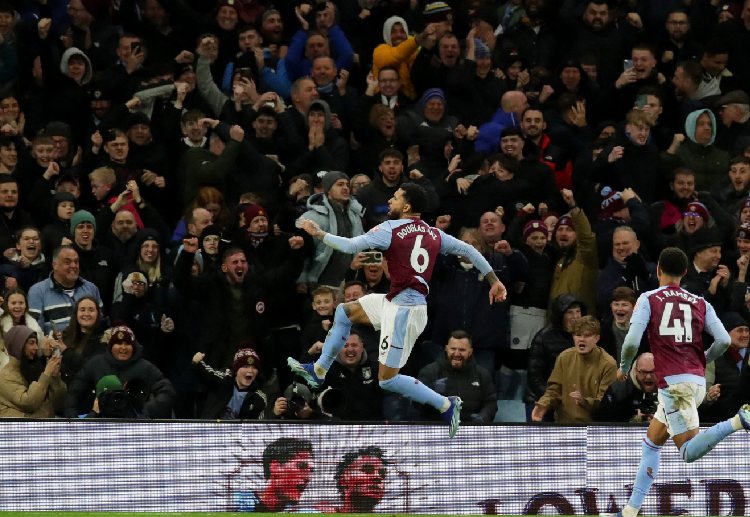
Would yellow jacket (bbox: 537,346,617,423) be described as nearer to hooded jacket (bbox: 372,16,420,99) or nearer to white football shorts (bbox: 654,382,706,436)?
white football shorts (bbox: 654,382,706,436)

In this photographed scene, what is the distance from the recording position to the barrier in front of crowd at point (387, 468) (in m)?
16.3

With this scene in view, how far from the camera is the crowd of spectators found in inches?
707

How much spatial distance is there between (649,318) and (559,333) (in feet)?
15.0

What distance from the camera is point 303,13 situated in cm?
2270

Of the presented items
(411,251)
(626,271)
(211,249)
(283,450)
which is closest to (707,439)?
(411,251)

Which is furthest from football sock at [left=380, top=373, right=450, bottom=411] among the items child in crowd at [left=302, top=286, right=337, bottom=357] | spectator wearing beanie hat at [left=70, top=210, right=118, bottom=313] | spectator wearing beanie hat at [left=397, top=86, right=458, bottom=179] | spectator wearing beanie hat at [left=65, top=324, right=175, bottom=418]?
spectator wearing beanie hat at [left=397, top=86, right=458, bottom=179]

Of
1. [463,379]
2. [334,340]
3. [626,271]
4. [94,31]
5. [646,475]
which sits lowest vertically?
[646,475]

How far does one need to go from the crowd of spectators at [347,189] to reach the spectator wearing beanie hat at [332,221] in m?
0.03

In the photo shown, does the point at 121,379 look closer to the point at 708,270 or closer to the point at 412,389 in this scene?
the point at 412,389

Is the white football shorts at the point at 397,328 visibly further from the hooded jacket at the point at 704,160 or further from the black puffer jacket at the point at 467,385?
the hooded jacket at the point at 704,160

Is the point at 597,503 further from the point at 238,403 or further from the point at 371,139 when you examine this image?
the point at 371,139

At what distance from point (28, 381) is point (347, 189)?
156 inches

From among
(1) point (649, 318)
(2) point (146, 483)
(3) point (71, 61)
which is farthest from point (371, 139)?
(1) point (649, 318)

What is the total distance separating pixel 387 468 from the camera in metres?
16.4
